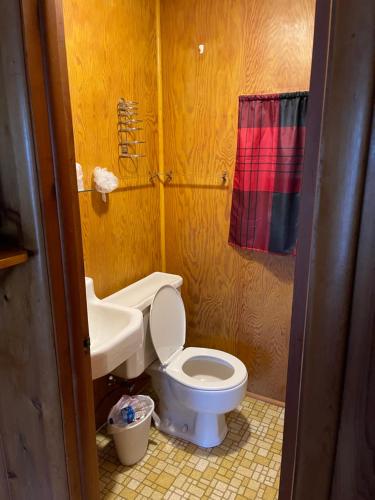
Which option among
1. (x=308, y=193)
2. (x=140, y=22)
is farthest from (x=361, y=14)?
(x=140, y=22)

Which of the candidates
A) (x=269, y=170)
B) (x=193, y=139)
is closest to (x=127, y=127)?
(x=193, y=139)

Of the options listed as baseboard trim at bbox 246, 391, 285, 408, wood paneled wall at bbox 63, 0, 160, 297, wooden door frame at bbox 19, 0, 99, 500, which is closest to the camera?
wooden door frame at bbox 19, 0, 99, 500

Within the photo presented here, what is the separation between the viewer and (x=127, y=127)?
1.95 meters

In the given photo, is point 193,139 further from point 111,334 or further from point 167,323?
point 111,334

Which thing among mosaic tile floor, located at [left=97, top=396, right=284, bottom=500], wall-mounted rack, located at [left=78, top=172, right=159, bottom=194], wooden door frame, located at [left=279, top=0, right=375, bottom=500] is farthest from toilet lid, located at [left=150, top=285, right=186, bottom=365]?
wooden door frame, located at [left=279, top=0, right=375, bottom=500]

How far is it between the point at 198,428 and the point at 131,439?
39 cm

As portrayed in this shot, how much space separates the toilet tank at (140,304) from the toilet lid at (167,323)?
0.16ft

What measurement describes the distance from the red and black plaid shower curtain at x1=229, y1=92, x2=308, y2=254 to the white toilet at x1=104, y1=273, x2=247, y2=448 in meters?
0.60

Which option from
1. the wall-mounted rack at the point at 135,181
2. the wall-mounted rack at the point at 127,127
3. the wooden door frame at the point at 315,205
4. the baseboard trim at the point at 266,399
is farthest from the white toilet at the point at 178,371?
the wooden door frame at the point at 315,205

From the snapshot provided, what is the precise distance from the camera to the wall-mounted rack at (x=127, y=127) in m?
1.90

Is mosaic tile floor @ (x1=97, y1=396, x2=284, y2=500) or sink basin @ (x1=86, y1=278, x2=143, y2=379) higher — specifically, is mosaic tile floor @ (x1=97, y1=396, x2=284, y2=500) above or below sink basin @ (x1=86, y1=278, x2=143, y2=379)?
below

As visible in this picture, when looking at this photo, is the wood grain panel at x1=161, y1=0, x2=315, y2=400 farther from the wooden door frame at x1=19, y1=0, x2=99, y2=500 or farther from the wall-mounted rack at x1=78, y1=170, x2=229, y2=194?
the wooden door frame at x1=19, y1=0, x2=99, y2=500

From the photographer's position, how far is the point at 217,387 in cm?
A: 179

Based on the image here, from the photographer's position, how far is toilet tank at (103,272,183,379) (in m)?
1.85
